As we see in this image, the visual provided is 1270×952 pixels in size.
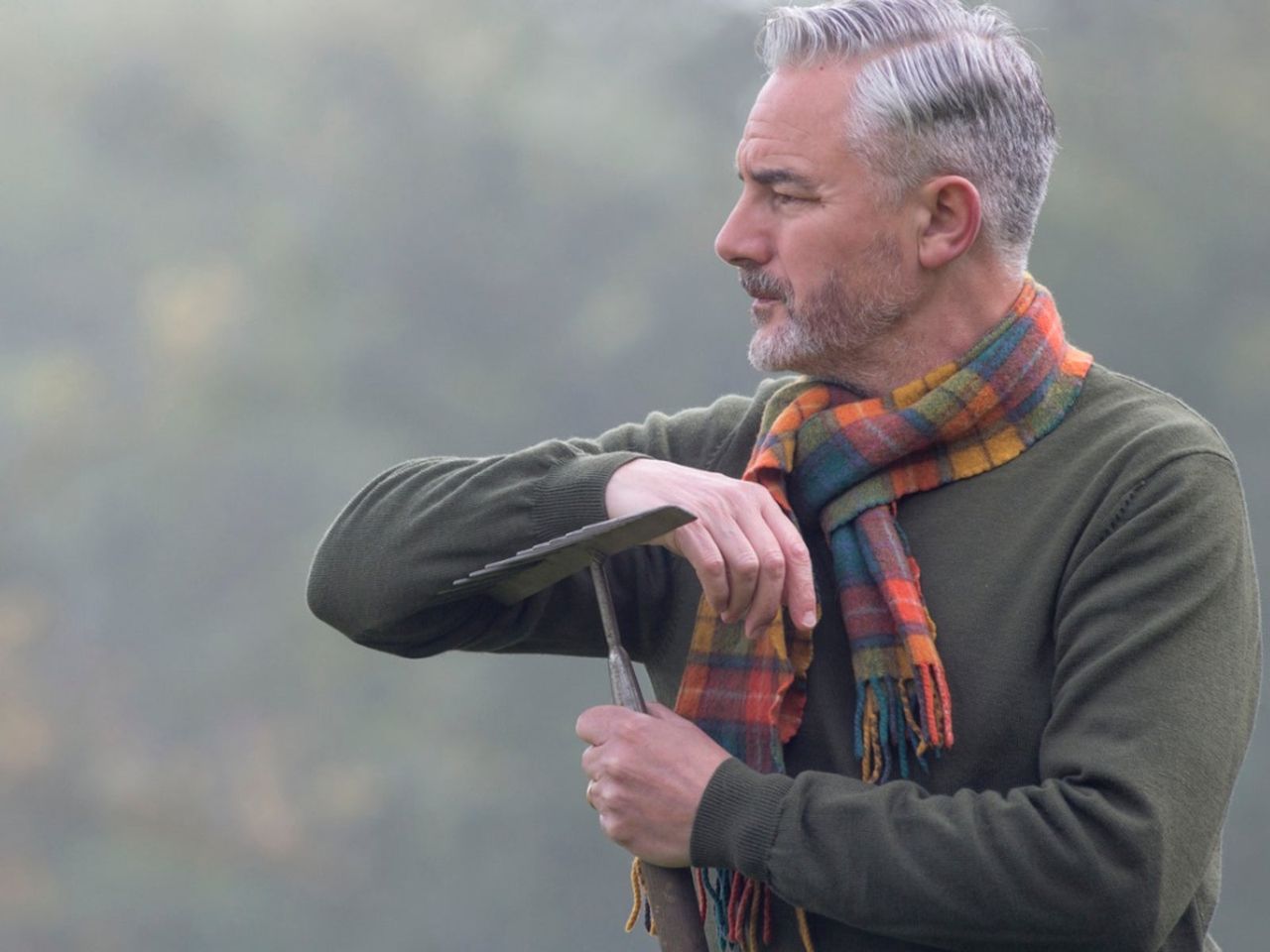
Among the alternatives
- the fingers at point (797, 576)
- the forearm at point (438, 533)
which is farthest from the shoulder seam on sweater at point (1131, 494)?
the forearm at point (438, 533)

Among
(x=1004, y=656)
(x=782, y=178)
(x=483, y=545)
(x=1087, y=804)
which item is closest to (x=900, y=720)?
(x=1004, y=656)

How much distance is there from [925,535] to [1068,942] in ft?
1.42

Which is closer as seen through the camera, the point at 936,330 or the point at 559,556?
the point at 559,556

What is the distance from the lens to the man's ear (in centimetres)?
172

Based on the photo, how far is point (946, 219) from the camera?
1733 mm

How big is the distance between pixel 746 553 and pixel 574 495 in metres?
0.25

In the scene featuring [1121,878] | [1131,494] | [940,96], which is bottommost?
[1121,878]

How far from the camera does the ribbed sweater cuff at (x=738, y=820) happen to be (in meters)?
1.42

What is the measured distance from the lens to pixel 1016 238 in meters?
1.78

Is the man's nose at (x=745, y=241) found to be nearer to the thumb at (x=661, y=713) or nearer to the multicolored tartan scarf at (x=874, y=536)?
the multicolored tartan scarf at (x=874, y=536)

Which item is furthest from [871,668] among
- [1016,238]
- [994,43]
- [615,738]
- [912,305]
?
[994,43]

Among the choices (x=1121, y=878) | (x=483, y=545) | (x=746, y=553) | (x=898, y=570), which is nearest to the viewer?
(x=1121, y=878)

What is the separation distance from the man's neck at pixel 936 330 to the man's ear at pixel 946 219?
31mm

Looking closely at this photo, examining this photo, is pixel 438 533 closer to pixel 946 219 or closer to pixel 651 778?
pixel 651 778
